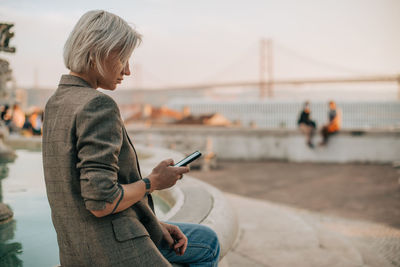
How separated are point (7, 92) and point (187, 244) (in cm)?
327

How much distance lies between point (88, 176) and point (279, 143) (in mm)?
8601

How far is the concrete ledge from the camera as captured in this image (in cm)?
845

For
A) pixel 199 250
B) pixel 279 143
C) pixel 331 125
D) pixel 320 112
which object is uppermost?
pixel 199 250

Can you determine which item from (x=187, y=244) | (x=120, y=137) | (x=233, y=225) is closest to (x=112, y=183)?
(x=120, y=137)

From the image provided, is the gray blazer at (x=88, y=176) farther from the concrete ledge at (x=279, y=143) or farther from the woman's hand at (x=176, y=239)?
the concrete ledge at (x=279, y=143)

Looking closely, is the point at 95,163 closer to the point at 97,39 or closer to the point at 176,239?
the point at 97,39

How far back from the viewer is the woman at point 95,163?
85 cm

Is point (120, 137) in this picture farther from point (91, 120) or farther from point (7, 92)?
point (7, 92)

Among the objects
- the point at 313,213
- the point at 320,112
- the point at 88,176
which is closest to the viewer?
the point at 88,176

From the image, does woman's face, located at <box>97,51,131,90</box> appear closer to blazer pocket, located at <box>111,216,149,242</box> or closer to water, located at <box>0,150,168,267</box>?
blazer pocket, located at <box>111,216,149,242</box>

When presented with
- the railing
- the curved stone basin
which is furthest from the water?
the railing

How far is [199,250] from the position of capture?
121 cm

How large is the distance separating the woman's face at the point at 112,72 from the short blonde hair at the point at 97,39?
14 millimetres

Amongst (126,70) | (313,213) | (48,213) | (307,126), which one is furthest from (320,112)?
(126,70)
